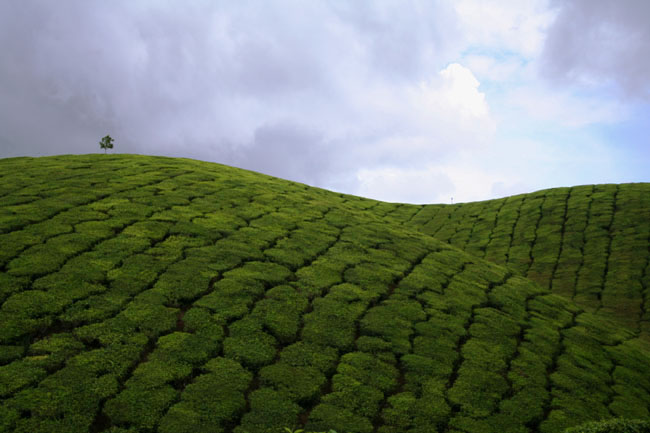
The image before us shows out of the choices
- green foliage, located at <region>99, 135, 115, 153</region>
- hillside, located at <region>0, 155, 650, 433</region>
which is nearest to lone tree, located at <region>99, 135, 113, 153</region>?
green foliage, located at <region>99, 135, 115, 153</region>

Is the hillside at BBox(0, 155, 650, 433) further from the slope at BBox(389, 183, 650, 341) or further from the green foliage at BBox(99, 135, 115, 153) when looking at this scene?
the green foliage at BBox(99, 135, 115, 153)

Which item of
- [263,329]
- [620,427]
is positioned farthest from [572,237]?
[263,329]

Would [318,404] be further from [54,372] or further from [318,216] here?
[318,216]

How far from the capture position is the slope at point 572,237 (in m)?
18.8

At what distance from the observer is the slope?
18.8 meters

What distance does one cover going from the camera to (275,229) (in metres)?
14.6

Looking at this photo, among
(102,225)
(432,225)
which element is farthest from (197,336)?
(432,225)

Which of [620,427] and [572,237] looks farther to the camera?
[572,237]

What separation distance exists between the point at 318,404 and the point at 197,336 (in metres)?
2.88

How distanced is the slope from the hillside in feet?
10.4

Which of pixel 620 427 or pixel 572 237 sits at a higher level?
pixel 572 237

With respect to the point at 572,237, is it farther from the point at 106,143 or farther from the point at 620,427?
the point at 106,143

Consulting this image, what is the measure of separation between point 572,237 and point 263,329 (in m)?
20.9

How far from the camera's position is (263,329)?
923cm
